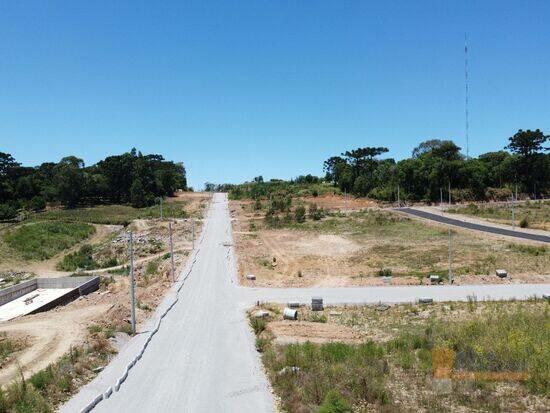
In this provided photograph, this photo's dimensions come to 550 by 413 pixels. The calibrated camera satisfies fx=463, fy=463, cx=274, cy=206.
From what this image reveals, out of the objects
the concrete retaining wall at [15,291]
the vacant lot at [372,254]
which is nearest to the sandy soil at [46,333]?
the concrete retaining wall at [15,291]

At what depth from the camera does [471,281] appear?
28859 mm

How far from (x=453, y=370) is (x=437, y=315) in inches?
304

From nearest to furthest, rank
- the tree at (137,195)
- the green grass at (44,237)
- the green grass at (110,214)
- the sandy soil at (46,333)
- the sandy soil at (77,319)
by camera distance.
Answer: the sandy soil at (46,333), the sandy soil at (77,319), the green grass at (44,237), the green grass at (110,214), the tree at (137,195)

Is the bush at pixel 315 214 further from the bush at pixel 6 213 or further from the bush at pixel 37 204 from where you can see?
the bush at pixel 37 204

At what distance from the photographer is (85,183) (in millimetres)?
96625

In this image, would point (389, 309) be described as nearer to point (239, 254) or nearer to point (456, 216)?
point (239, 254)

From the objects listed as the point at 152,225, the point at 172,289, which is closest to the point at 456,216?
the point at 152,225

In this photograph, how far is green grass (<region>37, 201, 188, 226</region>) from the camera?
242 feet

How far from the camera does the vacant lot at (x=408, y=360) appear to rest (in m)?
12.8

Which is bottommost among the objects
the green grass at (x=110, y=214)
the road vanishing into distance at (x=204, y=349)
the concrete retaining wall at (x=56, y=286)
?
the concrete retaining wall at (x=56, y=286)

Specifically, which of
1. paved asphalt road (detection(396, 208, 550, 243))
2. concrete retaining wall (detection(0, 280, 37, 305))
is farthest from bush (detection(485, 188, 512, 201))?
concrete retaining wall (detection(0, 280, 37, 305))

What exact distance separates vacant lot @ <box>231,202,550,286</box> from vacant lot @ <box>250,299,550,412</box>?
9.17 meters

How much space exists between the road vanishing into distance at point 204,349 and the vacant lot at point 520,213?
2589cm

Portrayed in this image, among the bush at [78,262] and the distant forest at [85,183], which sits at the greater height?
the distant forest at [85,183]
